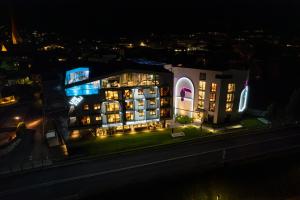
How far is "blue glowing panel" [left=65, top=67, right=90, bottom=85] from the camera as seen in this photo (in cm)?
4804

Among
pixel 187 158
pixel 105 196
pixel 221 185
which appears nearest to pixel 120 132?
pixel 187 158

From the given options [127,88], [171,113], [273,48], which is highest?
[273,48]

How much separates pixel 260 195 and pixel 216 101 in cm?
2403

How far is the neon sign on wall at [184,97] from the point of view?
54703 mm

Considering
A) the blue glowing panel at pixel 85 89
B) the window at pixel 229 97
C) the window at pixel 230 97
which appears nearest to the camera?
the blue glowing panel at pixel 85 89

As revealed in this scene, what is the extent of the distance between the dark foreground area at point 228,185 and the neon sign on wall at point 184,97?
20943mm

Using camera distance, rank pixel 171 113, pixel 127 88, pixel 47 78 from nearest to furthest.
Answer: pixel 127 88 < pixel 171 113 < pixel 47 78

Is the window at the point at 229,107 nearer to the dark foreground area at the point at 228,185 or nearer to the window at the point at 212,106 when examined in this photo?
the window at the point at 212,106

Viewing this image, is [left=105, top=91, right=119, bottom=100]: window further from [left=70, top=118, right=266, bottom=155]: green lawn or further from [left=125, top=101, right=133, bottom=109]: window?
[left=70, top=118, right=266, bottom=155]: green lawn

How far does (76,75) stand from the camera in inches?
1949

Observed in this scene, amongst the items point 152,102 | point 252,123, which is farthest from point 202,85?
point 252,123

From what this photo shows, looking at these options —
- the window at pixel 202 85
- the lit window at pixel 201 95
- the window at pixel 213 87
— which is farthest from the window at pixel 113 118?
the window at pixel 213 87

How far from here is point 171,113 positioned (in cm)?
5203

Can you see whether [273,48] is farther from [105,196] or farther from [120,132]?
[105,196]
